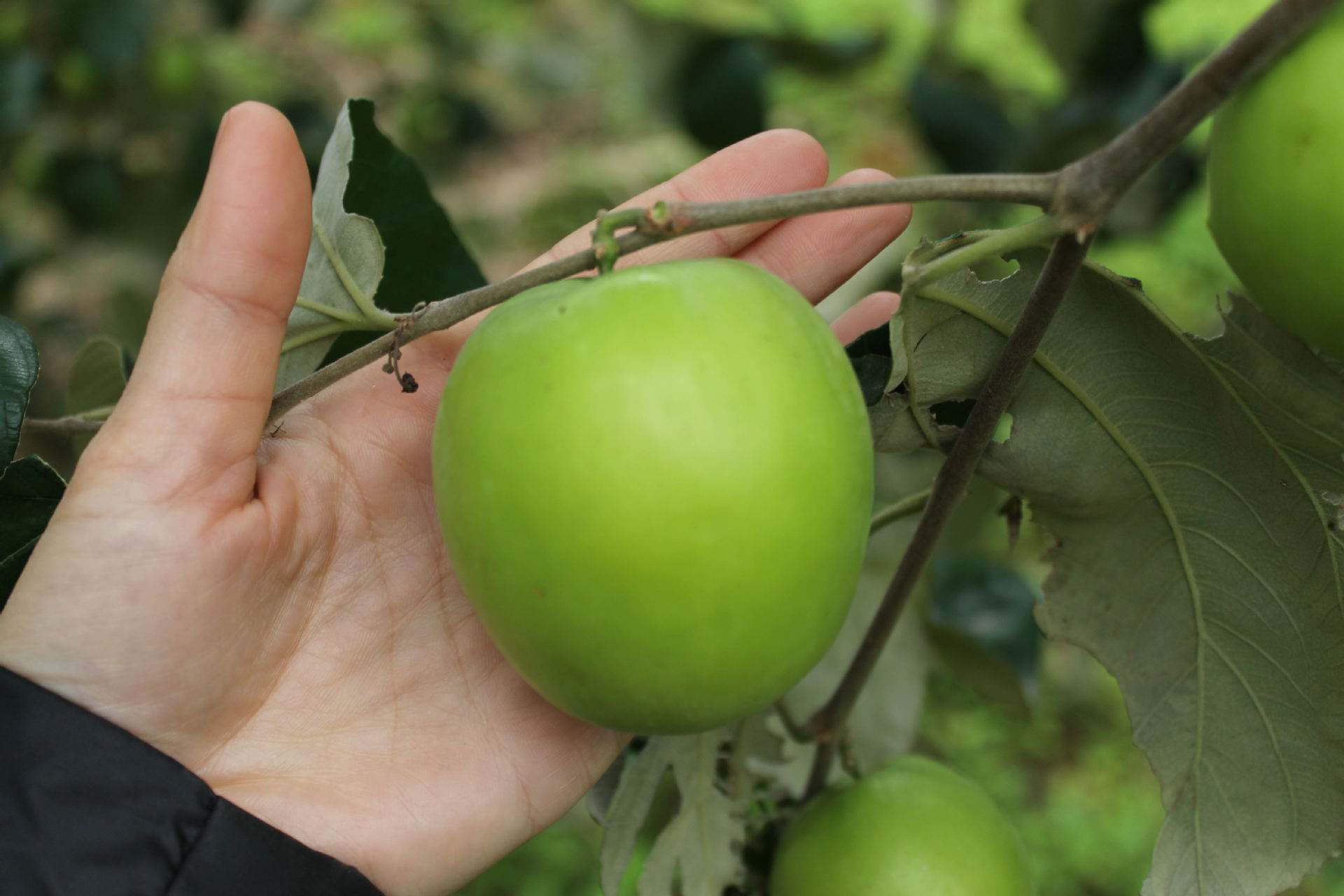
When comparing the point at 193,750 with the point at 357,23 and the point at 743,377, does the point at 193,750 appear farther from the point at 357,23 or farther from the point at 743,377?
the point at 357,23

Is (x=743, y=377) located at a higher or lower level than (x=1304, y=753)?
higher

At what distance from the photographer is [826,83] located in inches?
80.7

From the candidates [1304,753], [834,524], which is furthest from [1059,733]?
[834,524]

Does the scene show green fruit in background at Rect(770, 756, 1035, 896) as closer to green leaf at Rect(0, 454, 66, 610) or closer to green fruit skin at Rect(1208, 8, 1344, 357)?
green fruit skin at Rect(1208, 8, 1344, 357)

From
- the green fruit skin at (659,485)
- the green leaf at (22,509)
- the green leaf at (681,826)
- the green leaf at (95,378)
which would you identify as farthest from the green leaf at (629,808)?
the green leaf at (95,378)

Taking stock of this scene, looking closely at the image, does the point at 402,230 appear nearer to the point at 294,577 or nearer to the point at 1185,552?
the point at 294,577

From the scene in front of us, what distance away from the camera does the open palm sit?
2.64 ft

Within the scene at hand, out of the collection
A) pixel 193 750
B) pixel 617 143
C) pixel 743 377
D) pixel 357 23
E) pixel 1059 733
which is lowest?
pixel 1059 733

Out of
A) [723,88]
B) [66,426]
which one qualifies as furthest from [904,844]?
[723,88]

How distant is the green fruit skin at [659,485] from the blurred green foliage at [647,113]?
1.70 ft

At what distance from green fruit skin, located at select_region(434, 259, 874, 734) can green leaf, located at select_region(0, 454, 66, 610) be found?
41cm

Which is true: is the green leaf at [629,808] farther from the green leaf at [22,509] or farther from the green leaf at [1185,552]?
the green leaf at [22,509]

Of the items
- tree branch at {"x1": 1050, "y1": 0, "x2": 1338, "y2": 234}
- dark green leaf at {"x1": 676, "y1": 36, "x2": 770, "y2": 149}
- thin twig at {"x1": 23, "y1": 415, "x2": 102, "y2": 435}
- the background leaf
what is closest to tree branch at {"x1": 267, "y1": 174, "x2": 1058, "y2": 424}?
tree branch at {"x1": 1050, "y1": 0, "x2": 1338, "y2": 234}

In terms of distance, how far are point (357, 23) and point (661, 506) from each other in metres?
3.29
